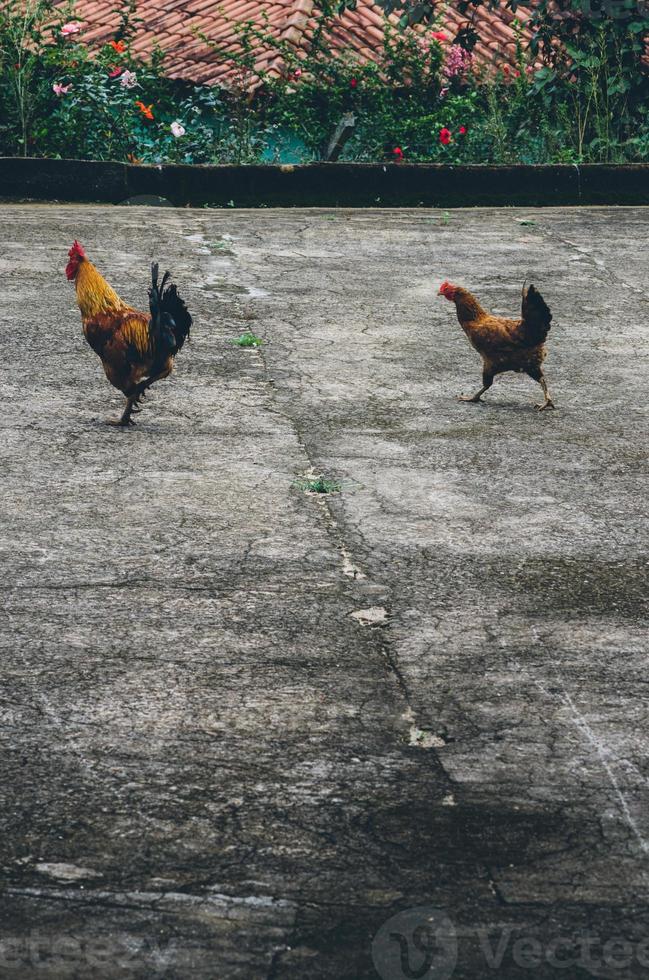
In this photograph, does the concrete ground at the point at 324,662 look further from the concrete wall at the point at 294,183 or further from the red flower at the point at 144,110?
the red flower at the point at 144,110

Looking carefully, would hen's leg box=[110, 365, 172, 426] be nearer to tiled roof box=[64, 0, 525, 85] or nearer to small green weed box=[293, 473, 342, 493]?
small green weed box=[293, 473, 342, 493]

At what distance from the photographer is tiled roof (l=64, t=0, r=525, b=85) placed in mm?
17203

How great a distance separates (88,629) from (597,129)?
12.1 meters

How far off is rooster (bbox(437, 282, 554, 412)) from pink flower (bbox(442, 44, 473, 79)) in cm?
840

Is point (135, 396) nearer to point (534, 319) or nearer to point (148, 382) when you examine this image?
point (148, 382)

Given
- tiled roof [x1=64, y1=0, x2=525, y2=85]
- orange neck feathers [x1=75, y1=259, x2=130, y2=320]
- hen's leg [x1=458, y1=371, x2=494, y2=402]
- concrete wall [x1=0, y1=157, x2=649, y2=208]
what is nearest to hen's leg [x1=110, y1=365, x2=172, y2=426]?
orange neck feathers [x1=75, y1=259, x2=130, y2=320]

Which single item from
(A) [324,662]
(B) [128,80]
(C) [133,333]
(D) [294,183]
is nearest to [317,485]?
(C) [133,333]

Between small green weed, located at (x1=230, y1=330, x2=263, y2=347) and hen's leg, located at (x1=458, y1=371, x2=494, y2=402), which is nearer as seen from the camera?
hen's leg, located at (x1=458, y1=371, x2=494, y2=402)

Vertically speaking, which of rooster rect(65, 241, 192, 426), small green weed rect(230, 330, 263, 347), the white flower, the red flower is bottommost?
small green weed rect(230, 330, 263, 347)

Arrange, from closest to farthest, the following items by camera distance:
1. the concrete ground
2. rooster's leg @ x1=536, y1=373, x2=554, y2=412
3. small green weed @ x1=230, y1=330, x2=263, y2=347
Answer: the concrete ground < rooster's leg @ x1=536, y1=373, x2=554, y2=412 < small green weed @ x1=230, y1=330, x2=263, y2=347

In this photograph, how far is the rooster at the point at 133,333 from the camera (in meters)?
7.31

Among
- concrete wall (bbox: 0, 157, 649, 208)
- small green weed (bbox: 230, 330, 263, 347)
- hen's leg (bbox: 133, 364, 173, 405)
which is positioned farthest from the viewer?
concrete wall (bbox: 0, 157, 649, 208)

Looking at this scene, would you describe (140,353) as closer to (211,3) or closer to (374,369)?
(374,369)

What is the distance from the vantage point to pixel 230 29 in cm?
1867
